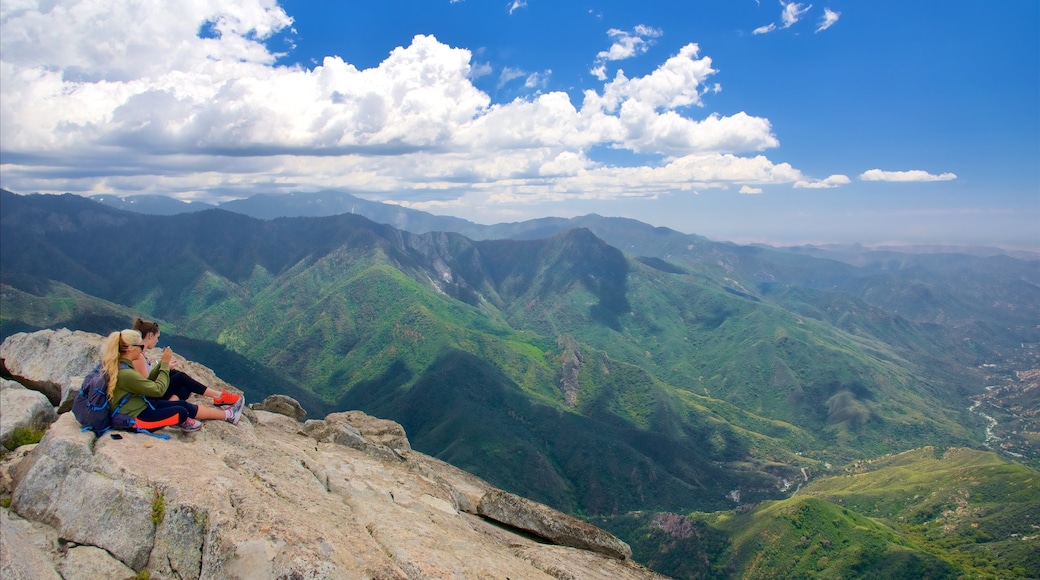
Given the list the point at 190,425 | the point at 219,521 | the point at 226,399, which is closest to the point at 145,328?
the point at 190,425

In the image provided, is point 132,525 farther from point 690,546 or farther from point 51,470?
point 690,546

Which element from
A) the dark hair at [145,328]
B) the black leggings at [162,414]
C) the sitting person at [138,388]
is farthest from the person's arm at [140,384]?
the dark hair at [145,328]

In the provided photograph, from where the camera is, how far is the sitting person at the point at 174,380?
1907 cm

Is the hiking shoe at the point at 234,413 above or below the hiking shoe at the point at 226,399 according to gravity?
below

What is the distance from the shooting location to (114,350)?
1808cm

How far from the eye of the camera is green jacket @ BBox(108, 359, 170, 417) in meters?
18.3

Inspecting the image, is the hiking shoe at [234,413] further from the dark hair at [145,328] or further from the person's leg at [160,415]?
the dark hair at [145,328]

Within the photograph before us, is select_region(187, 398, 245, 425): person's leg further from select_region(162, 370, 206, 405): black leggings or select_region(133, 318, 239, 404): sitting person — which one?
select_region(162, 370, 206, 405): black leggings

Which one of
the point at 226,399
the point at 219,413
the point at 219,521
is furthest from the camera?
the point at 226,399

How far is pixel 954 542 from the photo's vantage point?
144375 mm

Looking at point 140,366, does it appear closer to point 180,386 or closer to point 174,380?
point 174,380

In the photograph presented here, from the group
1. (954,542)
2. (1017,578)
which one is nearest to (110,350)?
(1017,578)

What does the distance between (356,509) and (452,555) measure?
469 centimetres

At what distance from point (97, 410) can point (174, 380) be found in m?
3.11
